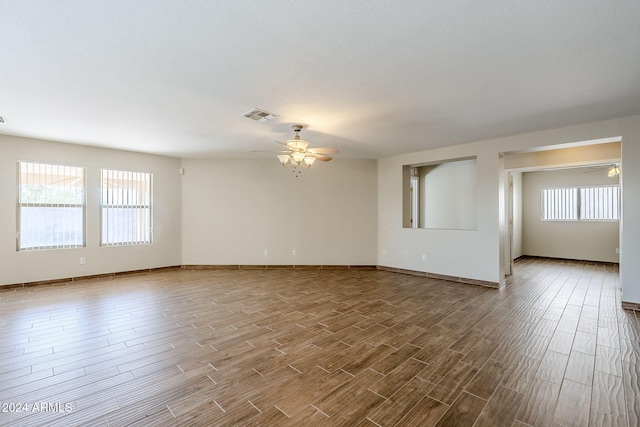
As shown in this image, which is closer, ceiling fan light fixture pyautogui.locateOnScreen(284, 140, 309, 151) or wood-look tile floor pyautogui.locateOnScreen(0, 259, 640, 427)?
wood-look tile floor pyautogui.locateOnScreen(0, 259, 640, 427)

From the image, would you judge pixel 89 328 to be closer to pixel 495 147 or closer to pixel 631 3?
pixel 631 3

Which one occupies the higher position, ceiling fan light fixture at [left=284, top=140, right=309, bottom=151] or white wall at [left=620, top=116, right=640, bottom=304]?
ceiling fan light fixture at [left=284, top=140, right=309, bottom=151]

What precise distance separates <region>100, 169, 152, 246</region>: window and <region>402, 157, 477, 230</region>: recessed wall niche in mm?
5865

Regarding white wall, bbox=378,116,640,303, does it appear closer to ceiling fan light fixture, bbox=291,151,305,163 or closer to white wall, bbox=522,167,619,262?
ceiling fan light fixture, bbox=291,151,305,163

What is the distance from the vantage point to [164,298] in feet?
14.4

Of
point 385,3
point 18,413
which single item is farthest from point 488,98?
point 18,413

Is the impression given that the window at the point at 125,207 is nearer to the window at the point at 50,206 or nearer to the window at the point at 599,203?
the window at the point at 50,206

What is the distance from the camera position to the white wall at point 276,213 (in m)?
6.87

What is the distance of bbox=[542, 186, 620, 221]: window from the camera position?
24.6ft

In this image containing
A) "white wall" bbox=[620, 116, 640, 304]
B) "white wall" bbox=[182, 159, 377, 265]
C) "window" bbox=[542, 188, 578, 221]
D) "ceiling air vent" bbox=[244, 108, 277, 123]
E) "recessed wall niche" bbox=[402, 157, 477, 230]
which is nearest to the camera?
"ceiling air vent" bbox=[244, 108, 277, 123]

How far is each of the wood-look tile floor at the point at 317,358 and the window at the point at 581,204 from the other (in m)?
4.36

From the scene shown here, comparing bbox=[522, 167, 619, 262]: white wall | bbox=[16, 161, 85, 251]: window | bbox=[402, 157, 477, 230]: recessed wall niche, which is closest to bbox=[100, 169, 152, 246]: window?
bbox=[16, 161, 85, 251]: window

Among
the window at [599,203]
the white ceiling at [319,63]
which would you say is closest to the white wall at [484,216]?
the white ceiling at [319,63]

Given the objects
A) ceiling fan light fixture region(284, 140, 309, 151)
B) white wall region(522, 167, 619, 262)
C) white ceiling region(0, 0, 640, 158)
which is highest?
white ceiling region(0, 0, 640, 158)
